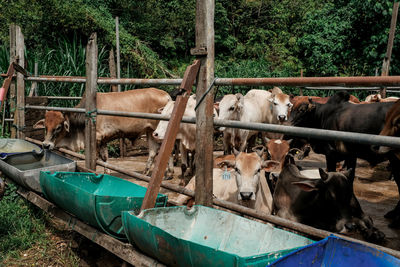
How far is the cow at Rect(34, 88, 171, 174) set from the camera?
21.0 feet

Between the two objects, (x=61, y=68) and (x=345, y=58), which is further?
(x=345, y=58)

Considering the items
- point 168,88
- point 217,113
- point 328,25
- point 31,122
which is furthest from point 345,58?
point 31,122

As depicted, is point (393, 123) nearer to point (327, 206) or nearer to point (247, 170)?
point (327, 206)

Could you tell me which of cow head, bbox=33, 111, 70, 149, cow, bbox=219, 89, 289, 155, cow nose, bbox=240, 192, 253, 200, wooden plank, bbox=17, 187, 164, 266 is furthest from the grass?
cow, bbox=219, 89, 289, 155

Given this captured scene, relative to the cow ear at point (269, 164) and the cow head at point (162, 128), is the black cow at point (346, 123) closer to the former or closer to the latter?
the cow ear at point (269, 164)

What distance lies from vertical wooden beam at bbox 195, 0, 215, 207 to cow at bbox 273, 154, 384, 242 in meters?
0.69

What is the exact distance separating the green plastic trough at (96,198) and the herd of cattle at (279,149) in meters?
0.85

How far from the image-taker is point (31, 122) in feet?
22.6

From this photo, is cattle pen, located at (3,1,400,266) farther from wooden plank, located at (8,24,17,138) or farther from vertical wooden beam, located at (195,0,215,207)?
wooden plank, located at (8,24,17,138)

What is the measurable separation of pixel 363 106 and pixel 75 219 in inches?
167

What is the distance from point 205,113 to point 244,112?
176 inches

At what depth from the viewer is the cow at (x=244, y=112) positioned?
675 centimetres

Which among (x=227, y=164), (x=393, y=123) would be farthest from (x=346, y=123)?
(x=227, y=164)

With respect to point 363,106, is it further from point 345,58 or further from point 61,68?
point 345,58
